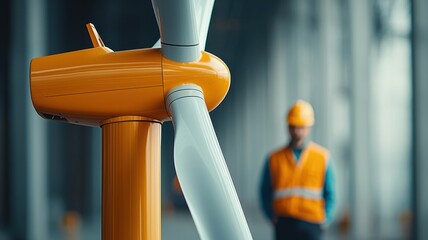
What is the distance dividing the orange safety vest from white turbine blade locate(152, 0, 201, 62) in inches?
165

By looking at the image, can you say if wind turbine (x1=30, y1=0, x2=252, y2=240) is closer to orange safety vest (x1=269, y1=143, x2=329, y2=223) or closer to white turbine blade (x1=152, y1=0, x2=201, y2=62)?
white turbine blade (x1=152, y1=0, x2=201, y2=62)

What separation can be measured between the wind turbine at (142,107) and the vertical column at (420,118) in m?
5.25

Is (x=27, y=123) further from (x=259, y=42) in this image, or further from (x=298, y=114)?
(x=259, y=42)

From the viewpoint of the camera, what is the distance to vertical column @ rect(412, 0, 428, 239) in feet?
23.5

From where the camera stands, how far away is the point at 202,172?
6.57 feet

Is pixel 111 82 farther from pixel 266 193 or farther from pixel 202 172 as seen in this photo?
pixel 266 193

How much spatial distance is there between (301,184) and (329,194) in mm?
229

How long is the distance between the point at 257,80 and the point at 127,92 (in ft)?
101

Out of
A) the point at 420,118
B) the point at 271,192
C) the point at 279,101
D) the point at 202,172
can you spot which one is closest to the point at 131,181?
the point at 202,172

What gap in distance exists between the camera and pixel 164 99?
2.12 m

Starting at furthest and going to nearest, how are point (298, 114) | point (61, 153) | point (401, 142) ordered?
point (61, 153) → point (401, 142) → point (298, 114)

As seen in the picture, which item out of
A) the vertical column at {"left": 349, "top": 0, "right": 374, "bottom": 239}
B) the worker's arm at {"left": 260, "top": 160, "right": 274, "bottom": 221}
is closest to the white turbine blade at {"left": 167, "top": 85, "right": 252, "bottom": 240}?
the worker's arm at {"left": 260, "top": 160, "right": 274, "bottom": 221}

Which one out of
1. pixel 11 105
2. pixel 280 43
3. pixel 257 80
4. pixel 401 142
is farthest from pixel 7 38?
pixel 257 80

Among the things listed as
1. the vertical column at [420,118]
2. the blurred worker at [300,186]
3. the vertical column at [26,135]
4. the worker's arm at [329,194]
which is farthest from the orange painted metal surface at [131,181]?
the vertical column at [26,135]
